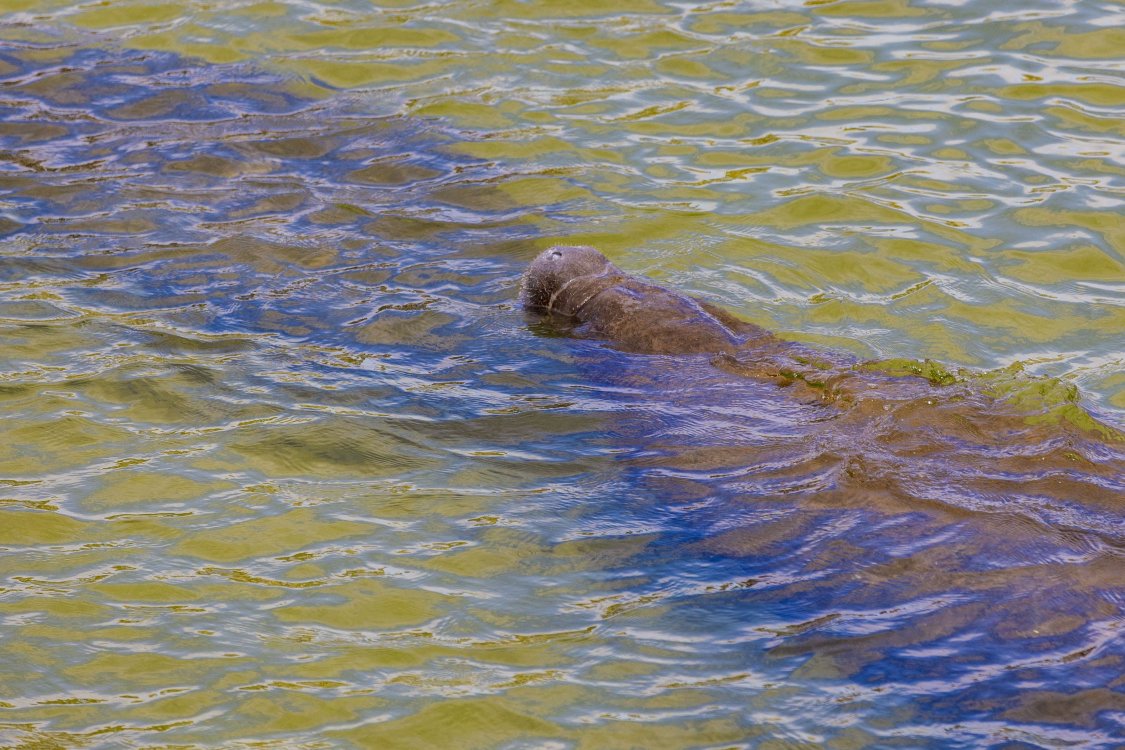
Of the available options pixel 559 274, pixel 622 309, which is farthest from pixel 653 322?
pixel 559 274

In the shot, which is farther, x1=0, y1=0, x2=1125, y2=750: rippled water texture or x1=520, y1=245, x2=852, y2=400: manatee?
x1=520, y1=245, x2=852, y2=400: manatee

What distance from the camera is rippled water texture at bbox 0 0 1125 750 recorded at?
13.5 ft

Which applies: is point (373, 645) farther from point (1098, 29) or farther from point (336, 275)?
point (1098, 29)

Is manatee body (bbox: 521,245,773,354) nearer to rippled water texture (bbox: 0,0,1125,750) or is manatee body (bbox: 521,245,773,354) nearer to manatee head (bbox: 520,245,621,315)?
manatee head (bbox: 520,245,621,315)

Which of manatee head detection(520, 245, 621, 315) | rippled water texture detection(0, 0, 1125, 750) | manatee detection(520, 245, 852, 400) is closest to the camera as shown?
rippled water texture detection(0, 0, 1125, 750)

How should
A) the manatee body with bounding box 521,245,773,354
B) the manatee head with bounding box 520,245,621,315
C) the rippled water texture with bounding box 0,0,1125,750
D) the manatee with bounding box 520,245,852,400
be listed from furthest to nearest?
the manatee head with bounding box 520,245,621,315 → the manatee body with bounding box 521,245,773,354 → the manatee with bounding box 520,245,852,400 → the rippled water texture with bounding box 0,0,1125,750

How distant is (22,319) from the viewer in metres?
6.86

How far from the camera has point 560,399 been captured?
19.6 ft

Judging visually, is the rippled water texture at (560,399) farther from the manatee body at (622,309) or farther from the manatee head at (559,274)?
the manatee head at (559,274)

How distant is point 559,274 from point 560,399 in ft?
2.52

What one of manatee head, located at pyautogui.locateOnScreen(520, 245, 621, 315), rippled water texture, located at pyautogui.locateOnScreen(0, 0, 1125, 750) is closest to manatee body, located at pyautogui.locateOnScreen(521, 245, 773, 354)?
manatee head, located at pyautogui.locateOnScreen(520, 245, 621, 315)

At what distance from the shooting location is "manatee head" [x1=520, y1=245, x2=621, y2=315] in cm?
643

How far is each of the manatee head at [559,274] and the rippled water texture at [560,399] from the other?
0.28m

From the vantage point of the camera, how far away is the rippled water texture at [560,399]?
4129mm
